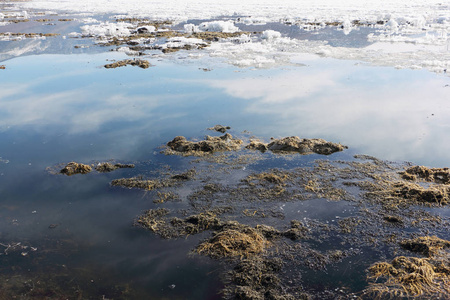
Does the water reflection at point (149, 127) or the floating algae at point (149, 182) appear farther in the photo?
the floating algae at point (149, 182)

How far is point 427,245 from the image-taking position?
316 inches

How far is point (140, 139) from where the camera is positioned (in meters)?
13.8

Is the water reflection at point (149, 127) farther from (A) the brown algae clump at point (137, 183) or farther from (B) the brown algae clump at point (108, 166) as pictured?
(B) the brown algae clump at point (108, 166)

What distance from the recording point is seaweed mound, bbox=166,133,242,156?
1270cm

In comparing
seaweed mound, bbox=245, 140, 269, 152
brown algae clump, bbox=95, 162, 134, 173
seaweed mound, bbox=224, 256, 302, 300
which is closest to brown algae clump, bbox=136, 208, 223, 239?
seaweed mound, bbox=224, 256, 302, 300

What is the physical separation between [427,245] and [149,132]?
1095cm

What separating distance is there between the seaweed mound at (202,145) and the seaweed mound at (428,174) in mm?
6052

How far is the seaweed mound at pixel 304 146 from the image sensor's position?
12570mm

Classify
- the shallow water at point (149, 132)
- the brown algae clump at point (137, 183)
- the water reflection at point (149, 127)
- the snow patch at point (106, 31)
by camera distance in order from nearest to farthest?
the shallow water at point (149, 132) → the water reflection at point (149, 127) → the brown algae clump at point (137, 183) → the snow patch at point (106, 31)

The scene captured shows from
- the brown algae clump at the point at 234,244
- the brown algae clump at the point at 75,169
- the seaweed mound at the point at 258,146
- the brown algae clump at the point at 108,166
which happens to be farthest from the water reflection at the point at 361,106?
the brown algae clump at the point at 75,169

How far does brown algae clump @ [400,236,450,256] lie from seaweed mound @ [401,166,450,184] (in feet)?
9.93

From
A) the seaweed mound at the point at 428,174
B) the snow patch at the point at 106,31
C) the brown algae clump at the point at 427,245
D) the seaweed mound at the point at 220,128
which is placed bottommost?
the brown algae clump at the point at 427,245

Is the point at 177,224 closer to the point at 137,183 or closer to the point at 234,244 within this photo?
the point at 234,244

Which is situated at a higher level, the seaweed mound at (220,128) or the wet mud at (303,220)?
the seaweed mound at (220,128)
